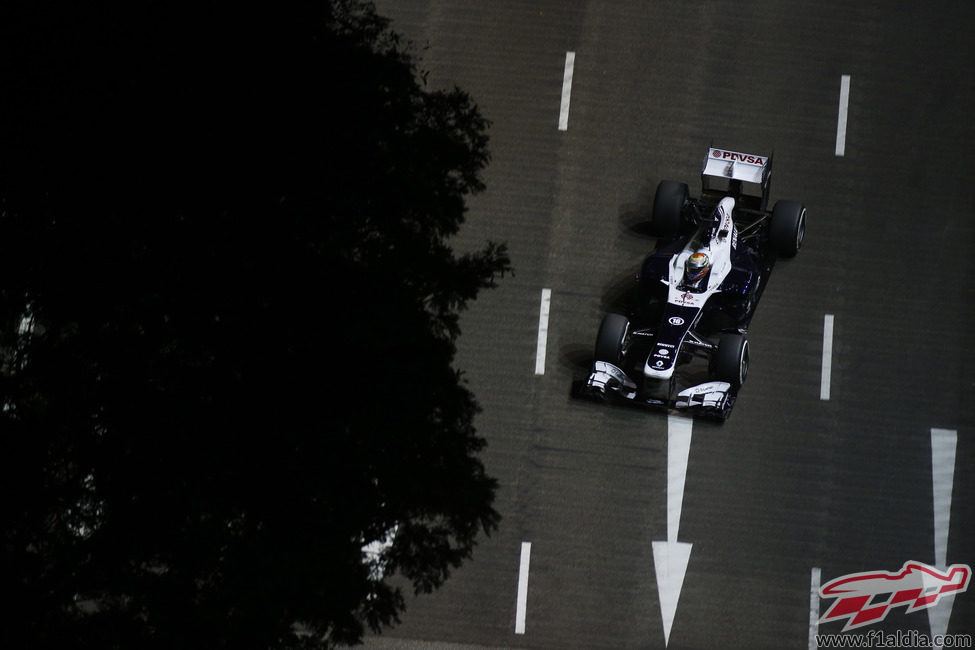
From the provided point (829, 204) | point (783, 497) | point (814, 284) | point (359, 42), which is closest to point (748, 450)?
point (783, 497)

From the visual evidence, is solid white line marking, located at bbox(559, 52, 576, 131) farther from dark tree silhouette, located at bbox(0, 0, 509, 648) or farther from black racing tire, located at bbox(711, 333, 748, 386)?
dark tree silhouette, located at bbox(0, 0, 509, 648)

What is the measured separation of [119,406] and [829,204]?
1114cm

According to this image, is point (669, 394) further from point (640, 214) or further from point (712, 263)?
point (640, 214)

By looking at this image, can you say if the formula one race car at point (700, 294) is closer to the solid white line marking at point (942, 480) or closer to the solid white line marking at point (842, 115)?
the solid white line marking at point (842, 115)

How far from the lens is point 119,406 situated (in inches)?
365

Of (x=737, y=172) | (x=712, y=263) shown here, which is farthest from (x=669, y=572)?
(x=737, y=172)

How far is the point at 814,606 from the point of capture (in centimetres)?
1573

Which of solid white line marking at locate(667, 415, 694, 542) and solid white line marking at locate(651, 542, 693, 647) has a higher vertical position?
solid white line marking at locate(667, 415, 694, 542)

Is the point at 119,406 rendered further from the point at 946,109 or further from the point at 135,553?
the point at 946,109

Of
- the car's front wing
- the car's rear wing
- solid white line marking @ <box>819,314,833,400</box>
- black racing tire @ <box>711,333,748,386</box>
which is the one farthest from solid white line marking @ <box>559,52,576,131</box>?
solid white line marking @ <box>819,314,833,400</box>

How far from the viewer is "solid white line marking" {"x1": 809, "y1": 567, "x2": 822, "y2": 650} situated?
15.6 meters

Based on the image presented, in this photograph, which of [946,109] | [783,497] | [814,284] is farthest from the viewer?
[946,109]

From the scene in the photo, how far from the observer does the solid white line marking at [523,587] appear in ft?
51.1

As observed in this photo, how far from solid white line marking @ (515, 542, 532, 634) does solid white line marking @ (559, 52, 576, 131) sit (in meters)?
5.73
